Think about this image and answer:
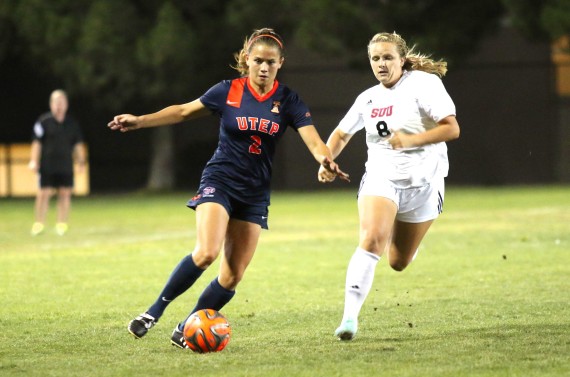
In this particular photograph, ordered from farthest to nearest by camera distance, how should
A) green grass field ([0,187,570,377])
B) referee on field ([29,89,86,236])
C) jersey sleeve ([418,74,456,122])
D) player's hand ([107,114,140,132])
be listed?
1. referee on field ([29,89,86,236])
2. jersey sleeve ([418,74,456,122])
3. player's hand ([107,114,140,132])
4. green grass field ([0,187,570,377])

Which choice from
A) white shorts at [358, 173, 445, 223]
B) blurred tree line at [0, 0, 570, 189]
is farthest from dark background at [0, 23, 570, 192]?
white shorts at [358, 173, 445, 223]

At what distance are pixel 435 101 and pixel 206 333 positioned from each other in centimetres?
232

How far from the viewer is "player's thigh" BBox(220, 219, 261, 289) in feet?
25.3

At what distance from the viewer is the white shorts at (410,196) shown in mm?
8023

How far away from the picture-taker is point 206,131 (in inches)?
1455

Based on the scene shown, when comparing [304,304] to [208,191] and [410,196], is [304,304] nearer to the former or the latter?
[410,196]

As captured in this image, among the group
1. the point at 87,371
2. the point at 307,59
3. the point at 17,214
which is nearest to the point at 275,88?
the point at 87,371

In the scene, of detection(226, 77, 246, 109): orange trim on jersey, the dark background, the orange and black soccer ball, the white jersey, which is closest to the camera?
the orange and black soccer ball

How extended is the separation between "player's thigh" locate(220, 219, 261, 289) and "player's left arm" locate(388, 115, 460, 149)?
45.1 inches

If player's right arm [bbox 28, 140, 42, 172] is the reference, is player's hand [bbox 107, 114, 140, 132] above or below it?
above

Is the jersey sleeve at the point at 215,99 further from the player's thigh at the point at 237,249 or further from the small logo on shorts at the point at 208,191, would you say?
the player's thigh at the point at 237,249

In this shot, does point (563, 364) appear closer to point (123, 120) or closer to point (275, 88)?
point (275, 88)

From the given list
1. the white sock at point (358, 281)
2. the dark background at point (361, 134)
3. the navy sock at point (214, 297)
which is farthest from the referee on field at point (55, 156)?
the dark background at point (361, 134)

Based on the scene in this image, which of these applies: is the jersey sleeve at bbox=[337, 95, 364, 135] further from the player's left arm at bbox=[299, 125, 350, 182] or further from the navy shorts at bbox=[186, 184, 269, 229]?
the navy shorts at bbox=[186, 184, 269, 229]
